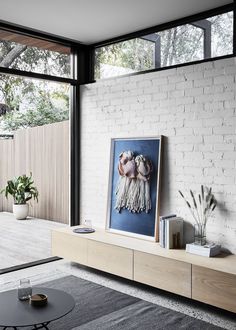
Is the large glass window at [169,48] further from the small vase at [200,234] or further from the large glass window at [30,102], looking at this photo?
the small vase at [200,234]

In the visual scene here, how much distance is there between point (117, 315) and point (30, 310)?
3.22 ft

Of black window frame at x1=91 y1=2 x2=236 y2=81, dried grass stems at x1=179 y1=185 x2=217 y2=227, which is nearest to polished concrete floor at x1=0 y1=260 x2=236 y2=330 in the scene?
dried grass stems at x1=179 y1=185 x2=217 y2=227

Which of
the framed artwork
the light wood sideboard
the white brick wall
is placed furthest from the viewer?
the framed artwork

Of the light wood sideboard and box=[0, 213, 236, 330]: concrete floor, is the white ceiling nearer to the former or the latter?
the light wood sideboard

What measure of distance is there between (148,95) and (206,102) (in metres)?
0.75

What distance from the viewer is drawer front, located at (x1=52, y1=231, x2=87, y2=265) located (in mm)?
4246

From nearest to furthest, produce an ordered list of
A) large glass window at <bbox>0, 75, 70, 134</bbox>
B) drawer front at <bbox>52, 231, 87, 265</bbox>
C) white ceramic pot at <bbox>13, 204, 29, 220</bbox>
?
drawer front at <bbox>52, 231, 87, 265</bbox>, large glass window at <bbox>0, 75, 70, 134</bbox>, white ceramic pot at <bbox>13, 204, 29, 220</bbox>

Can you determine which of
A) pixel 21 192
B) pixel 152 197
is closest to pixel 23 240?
pixel 21 192

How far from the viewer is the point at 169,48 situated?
420 centimetres

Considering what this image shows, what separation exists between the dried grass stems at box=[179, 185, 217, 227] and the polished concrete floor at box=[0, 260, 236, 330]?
74 centimetres

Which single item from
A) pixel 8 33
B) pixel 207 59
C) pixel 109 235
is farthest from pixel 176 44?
pixel 109 235

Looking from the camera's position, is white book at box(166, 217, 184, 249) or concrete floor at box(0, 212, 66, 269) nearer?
white book at box(166, 217, 184, 249)

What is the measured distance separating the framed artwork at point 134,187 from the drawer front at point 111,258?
0.40 m

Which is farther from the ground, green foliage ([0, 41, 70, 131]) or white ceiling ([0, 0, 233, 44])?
white ceiling ([0, 0, 233, 44])
